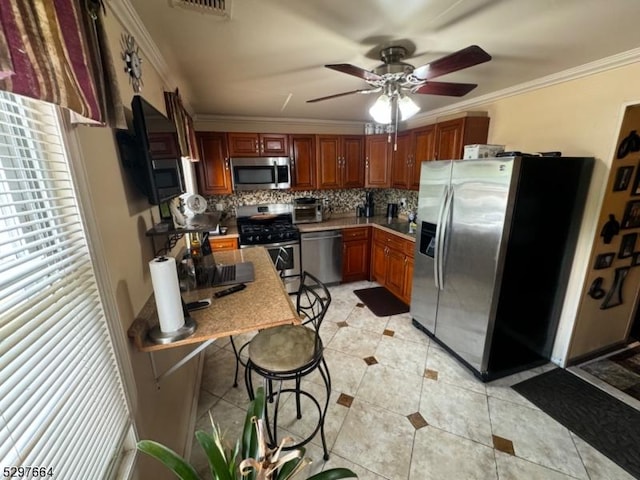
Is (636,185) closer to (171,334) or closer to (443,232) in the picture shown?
(443,232)

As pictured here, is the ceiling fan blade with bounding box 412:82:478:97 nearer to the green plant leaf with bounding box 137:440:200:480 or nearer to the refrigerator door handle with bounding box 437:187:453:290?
the refrigerator door handle with bounding box 437:187:453:290

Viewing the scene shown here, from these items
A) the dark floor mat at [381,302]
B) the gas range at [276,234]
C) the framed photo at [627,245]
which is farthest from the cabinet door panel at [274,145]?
the framed photo at [627,245]

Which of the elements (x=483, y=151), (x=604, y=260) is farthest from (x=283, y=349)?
(x=604, y=260)

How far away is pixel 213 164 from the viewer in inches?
135

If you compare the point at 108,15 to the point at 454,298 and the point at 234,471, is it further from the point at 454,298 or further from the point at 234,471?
the point at 454,298

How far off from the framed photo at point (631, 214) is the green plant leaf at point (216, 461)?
10.00 feet

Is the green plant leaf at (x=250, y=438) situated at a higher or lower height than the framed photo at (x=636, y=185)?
lower

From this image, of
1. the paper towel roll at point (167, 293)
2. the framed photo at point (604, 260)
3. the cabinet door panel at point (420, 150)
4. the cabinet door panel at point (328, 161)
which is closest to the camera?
the paper towel roll at point (167, 293)

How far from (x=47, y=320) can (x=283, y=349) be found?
1.07 meters

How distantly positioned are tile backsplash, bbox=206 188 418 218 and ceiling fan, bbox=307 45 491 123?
2105 millimetres

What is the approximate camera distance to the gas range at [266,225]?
11.1 feet

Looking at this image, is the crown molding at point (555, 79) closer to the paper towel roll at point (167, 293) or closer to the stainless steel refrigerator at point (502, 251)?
the stainless steel refrigerator at point (502, 251)

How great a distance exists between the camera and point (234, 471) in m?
0.80

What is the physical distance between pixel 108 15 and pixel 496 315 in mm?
2788
